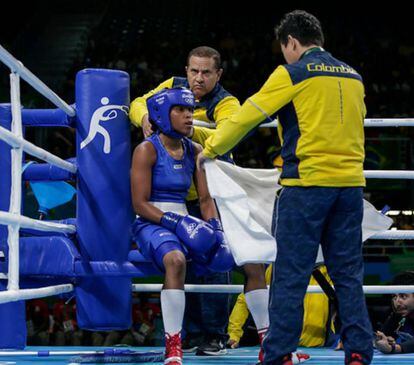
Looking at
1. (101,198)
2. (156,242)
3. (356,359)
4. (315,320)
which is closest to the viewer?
(356,359)

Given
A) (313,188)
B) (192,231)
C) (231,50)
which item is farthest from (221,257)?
(231,50)

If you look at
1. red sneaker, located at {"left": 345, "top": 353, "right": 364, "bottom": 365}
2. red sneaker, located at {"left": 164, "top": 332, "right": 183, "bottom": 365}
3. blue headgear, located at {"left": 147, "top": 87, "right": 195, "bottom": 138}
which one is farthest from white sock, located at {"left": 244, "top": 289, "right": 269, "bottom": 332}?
A: blue headgear, located at {"left": 147, "top": 87, "right": 195, "bottom": 138}

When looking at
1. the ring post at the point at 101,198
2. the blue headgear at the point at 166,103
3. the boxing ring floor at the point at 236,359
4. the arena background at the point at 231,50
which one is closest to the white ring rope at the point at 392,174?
the boxing ring floor at the point at 236,359

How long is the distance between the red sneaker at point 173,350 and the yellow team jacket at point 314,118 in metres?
0.67

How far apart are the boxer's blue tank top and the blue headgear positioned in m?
0.07

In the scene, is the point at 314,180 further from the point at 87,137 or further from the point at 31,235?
the point at 31,235

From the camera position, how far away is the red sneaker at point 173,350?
2.82m

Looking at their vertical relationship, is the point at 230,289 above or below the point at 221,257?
below

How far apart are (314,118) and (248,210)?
1.43 feet

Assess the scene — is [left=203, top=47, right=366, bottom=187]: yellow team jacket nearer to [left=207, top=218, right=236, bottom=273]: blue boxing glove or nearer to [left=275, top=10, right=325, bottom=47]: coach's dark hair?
[left=275, top=10, right=325, bottom=47]: coach's dark hair

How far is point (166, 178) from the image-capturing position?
3242mm

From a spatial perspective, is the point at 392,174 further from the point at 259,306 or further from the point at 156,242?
the point at 156,242

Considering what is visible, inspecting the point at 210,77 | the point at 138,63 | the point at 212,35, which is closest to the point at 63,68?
the point at 138,63

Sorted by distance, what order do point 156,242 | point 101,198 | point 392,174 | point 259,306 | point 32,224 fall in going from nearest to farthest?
point 32,224, point 156,242, point 259,306, point 101,198, point 392,174
